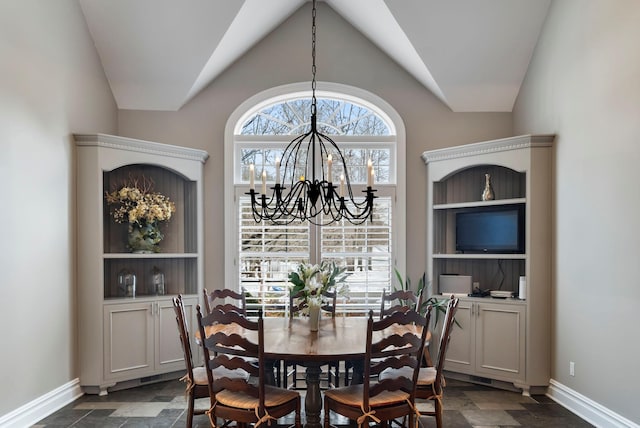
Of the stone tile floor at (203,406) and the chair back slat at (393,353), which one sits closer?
the chair back slat at (393,353)

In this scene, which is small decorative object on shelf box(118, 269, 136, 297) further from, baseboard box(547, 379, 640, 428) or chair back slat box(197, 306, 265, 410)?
baseboard box(547, 379, 640, 428)

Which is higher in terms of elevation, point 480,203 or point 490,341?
point 480,203

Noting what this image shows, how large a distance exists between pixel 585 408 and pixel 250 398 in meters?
2.70

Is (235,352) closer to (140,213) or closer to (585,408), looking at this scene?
(140,213)

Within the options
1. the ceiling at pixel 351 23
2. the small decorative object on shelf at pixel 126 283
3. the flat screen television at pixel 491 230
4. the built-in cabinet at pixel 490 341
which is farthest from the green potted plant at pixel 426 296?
the small decorative object on shelf at pixel 126 283

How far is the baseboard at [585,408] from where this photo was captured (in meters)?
3.38

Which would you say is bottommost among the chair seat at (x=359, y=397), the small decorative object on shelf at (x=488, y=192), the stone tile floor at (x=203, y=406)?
the stone tile floor at (x=203, y=406)

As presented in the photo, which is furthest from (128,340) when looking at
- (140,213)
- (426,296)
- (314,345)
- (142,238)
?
(426,296)

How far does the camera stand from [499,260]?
16.6 ft

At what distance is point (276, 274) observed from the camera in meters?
5.29

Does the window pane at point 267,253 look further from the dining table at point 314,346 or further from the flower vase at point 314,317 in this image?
the flower vase at point 314,317

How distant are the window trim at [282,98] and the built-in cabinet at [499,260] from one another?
1.00 feet

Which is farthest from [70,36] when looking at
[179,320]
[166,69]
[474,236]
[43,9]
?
[474,236]

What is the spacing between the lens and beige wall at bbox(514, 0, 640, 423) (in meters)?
3.26
